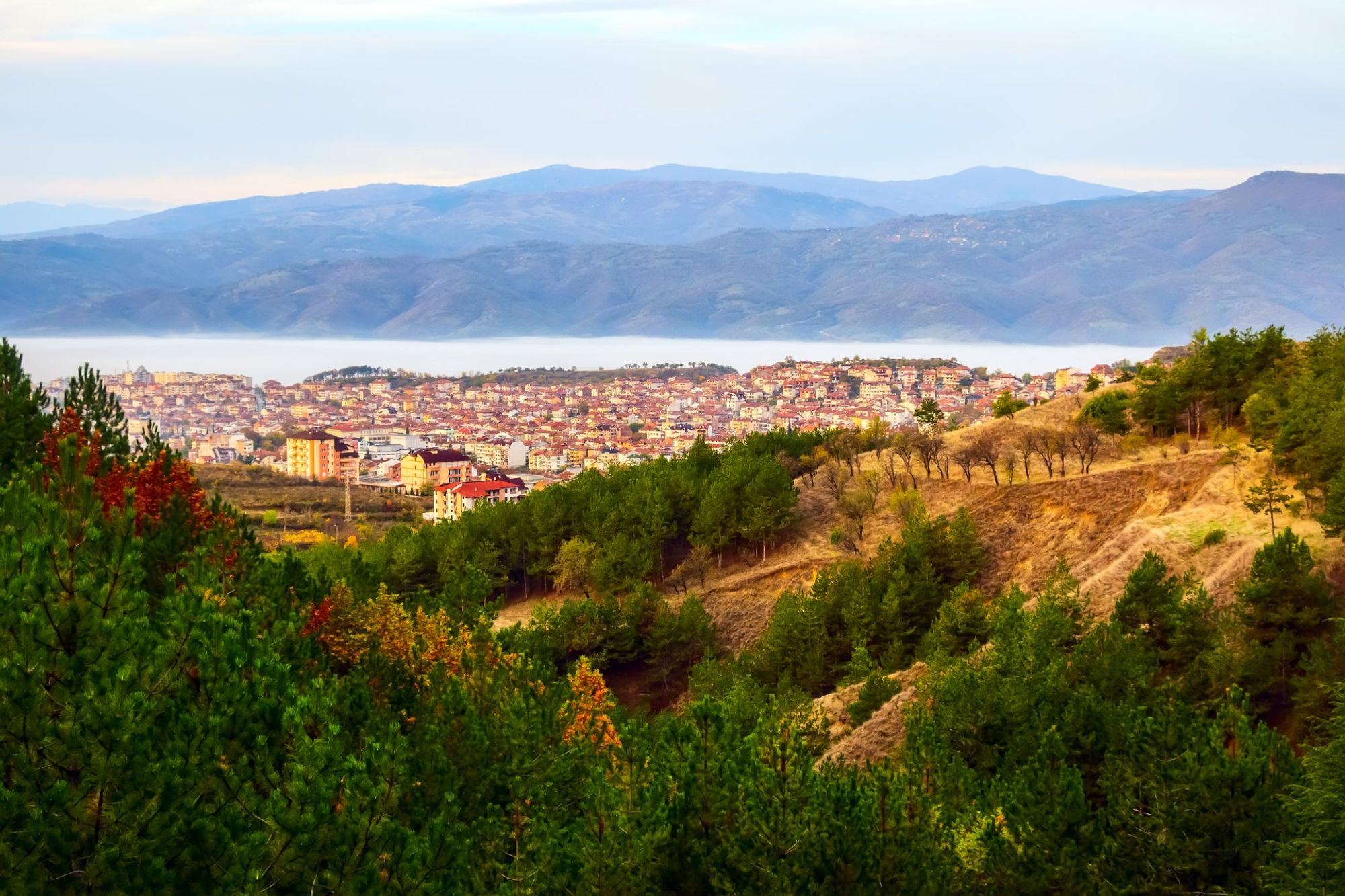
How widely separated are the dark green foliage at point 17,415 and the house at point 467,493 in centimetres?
5625

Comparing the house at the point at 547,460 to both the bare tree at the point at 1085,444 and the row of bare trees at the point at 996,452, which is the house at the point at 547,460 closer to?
the row of bare trees at the point at 996,452

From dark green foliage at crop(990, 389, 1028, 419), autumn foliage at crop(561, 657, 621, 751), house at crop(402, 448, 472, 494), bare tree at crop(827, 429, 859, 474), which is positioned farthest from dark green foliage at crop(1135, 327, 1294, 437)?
house at crop(402, 448, 472, 494)

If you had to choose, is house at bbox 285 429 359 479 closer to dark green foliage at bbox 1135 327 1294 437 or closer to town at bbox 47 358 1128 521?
town at bbox 47 358 1128 521

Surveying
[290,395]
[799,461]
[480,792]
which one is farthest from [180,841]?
[290,395]

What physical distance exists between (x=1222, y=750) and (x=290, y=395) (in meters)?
179

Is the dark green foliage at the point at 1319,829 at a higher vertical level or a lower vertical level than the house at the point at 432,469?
higher

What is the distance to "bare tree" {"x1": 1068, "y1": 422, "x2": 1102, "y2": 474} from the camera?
3406 cm

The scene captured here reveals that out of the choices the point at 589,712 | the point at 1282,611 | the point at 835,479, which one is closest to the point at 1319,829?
the point at 1282,611

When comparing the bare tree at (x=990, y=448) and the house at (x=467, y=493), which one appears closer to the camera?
the bare tree at (x=990, y=448)

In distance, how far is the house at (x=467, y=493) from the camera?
78938mm

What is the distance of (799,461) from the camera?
4241 centimetres

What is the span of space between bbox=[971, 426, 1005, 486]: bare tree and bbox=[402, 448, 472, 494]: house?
196 feet

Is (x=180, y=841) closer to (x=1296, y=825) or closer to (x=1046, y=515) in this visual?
(x=1296, y=825)

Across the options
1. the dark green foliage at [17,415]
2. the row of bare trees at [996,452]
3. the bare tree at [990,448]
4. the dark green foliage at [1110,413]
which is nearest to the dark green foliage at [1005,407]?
the row of bare trees at [996,452]
